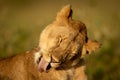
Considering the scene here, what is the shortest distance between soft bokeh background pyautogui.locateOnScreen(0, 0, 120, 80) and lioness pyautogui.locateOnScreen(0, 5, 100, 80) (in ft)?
5.58

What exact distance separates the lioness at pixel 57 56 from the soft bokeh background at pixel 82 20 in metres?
1.70

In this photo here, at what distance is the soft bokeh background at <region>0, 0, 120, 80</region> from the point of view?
487 centimetres

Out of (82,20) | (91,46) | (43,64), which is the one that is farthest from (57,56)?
(82,20)

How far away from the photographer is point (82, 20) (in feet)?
17.1

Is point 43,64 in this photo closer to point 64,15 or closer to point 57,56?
point 57,56

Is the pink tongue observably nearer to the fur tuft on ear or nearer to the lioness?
the lioness

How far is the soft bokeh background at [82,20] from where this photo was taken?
4.87m

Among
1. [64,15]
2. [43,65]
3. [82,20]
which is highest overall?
[64,15]

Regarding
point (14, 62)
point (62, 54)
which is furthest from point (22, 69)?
point (62, 54)

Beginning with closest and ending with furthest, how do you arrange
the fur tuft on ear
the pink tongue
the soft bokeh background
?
1. the pink tongue
2. the fur tuft on ear
3. the soft bokeh background

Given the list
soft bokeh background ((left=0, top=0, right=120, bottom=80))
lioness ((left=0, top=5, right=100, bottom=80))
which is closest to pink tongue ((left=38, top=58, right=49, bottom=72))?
lioness ((left=0, top=5, right=100, bottom=80))

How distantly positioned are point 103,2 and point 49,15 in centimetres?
75

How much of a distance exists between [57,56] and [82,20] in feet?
8.53

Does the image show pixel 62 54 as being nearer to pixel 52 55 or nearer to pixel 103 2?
pixel 52 55
